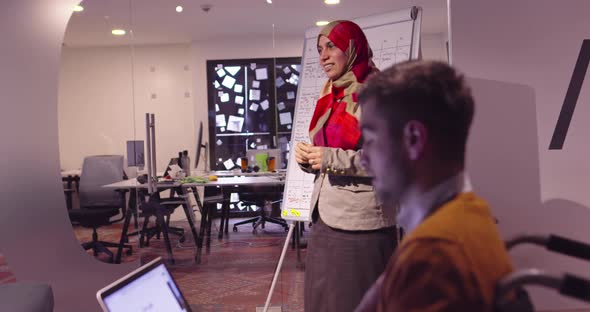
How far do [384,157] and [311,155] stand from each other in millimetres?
1295

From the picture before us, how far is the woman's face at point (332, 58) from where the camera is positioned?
2094 mm

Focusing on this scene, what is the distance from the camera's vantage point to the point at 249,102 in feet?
15.3

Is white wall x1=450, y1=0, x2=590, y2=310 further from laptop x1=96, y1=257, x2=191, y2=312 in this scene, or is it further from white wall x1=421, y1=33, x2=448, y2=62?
laptop x1=96, y1=257, x2=191, y2=312

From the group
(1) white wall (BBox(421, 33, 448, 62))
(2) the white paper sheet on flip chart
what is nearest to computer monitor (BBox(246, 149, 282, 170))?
(2) the white paper sheet on flip chart

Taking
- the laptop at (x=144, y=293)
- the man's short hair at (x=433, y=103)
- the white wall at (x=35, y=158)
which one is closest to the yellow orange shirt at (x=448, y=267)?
the man's short hair at (x=433, y=103)

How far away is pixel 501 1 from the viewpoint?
3104 millimetres

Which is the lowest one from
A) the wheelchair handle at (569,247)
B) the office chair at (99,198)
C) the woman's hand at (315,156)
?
the office chair at (99,198)

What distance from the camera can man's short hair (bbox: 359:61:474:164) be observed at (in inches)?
28.9

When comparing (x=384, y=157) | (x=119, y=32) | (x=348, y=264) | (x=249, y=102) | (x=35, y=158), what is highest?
(x=119, y=32)

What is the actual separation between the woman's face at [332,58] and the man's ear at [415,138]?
139cm

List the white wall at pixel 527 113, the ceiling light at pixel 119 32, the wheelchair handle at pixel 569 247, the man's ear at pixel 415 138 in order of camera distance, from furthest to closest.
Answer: the ceiling light at pixel 119 32
the white wall at pixel 527 113
the wheelchair handle at pixel 569 247
the man's ear at pixel 415 138

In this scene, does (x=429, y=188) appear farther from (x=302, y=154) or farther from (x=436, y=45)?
(x=436, y=45)

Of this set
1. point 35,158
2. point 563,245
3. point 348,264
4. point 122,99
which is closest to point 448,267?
point 563,245

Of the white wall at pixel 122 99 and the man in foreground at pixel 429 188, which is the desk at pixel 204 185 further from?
the man in foreground at pixel 429 188
